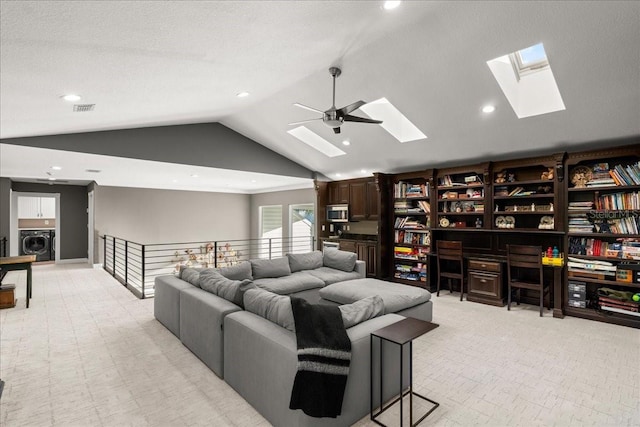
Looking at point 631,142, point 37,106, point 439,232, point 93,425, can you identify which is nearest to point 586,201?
point 631,142

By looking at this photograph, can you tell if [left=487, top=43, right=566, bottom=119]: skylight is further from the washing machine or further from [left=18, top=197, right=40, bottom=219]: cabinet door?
[left=18, top=197, right=40, bottom=219]: cabinet door

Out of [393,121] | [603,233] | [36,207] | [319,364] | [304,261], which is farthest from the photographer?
[36,207]

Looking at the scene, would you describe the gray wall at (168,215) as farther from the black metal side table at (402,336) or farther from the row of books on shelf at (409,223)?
the black metal side table at (402,336)

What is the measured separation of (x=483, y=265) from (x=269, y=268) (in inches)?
132

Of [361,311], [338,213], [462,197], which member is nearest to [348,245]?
[338,213]

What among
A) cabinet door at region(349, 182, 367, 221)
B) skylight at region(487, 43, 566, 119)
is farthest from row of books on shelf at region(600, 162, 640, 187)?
cabinet door at region(349, 182, 367, 221)

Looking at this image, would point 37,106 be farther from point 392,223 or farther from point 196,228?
point 196,228

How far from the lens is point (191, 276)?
373cm

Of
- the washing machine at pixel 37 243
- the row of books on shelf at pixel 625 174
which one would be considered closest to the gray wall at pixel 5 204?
the washing machine at pixel 37 243

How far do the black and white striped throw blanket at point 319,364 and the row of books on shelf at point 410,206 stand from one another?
4.60 m

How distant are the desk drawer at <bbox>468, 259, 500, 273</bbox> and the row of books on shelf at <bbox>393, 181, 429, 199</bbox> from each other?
1537mm

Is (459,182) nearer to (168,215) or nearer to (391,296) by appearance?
(391,296)

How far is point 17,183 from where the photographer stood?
27.7ft

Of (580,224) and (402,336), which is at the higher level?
(580,224)
